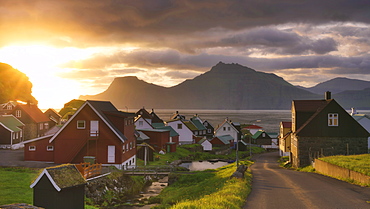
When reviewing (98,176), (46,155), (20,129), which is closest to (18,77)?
(20,129)

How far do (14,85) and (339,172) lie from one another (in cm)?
19371

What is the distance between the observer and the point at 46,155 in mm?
47625

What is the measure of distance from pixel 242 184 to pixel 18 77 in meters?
200

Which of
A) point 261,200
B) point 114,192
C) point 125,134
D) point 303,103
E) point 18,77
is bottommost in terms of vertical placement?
point 114,192

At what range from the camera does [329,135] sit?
44469mm

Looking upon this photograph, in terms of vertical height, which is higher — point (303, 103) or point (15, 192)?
point (303, 103)

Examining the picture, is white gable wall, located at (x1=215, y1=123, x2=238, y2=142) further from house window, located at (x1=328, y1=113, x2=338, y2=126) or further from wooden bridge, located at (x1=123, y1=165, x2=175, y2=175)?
house window, located at (x1=328, y1=113, x2=338, y2=126)

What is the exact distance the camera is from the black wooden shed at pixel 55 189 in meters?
21.2

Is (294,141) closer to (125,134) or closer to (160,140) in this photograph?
(125,134)

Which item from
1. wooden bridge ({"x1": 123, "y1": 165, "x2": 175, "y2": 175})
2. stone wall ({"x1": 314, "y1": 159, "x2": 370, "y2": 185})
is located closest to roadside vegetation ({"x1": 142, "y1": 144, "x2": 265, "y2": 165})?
wooden bridge ({"x1": 123, "y1": 165, "x2": 175, "y2": 175})

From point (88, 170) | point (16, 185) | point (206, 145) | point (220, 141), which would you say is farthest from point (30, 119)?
point (220, 141)

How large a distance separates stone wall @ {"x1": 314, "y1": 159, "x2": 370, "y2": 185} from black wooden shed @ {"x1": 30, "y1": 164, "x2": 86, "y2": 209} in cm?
2137

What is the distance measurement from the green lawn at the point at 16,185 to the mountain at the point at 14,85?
139584mm

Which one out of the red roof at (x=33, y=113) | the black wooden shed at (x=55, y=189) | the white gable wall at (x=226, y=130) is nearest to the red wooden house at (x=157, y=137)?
the red roof at (x=33, y=113)
